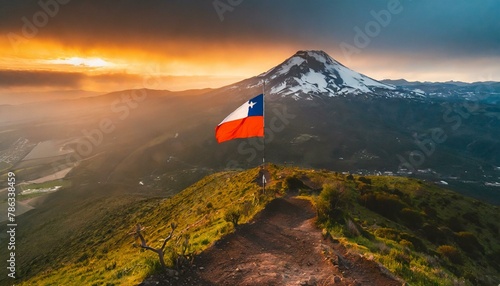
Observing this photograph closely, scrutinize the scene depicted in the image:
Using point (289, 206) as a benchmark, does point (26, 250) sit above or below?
below

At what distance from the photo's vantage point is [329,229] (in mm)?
20547

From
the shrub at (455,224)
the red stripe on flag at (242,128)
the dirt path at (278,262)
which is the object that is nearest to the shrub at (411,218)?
the shrub at (455,224)

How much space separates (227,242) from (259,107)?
11640 millimetres

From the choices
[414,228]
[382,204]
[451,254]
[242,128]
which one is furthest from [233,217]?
[414,228]

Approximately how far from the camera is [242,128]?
80.5 ft

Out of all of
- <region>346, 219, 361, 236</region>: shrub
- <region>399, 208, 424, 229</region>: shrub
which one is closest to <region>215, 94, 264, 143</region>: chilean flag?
<region>346, 219, 361, 236</region>: shrub

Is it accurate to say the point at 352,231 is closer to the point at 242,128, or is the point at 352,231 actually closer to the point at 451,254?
the point at 242,128

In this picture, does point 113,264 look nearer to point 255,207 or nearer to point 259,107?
point 255,207

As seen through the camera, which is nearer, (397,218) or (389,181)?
(397,218)

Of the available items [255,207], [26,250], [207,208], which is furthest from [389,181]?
[26,250]

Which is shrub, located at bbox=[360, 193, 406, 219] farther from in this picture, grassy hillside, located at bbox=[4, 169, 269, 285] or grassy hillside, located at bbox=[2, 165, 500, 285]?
grassy hillside, located at bbox=[4, 169, 269, 285]

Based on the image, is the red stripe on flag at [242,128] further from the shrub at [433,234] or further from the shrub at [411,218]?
the shrub at [433,234]

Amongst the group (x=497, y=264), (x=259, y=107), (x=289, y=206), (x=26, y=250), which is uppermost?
(x=259, y=107)

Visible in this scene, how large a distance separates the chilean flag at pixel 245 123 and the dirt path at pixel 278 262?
7.60 meters
